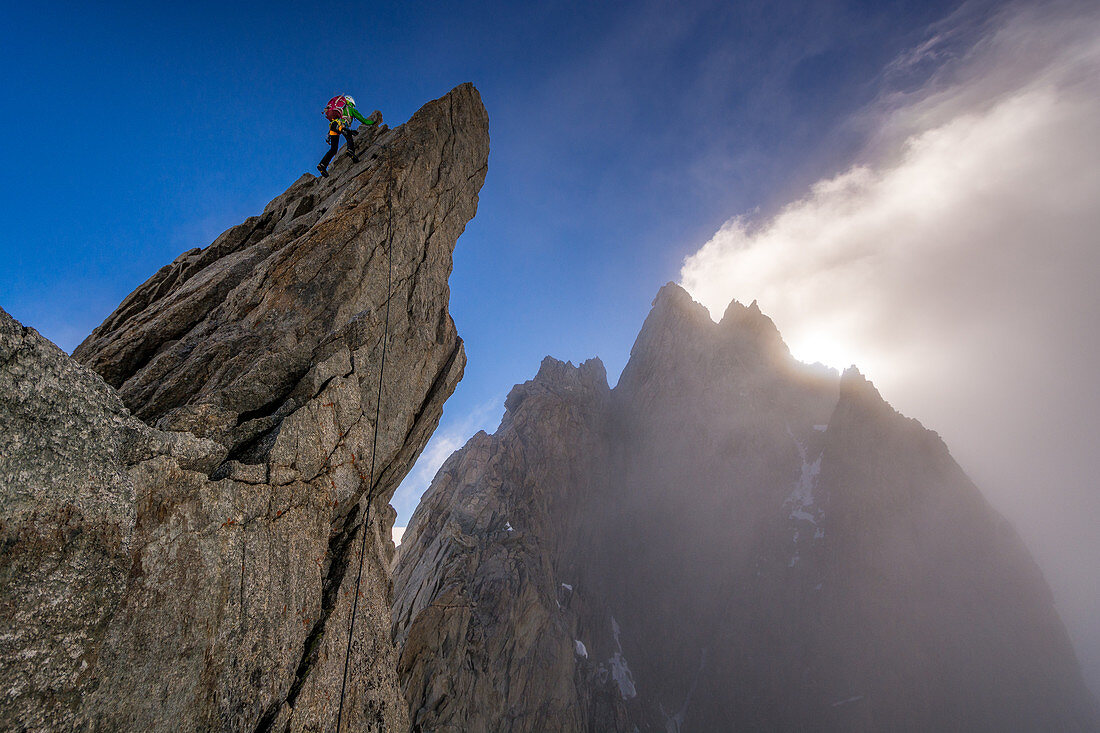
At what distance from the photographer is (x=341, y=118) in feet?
61.3

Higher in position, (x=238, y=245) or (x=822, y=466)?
(x=822, y=466)

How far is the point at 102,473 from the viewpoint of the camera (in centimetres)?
671

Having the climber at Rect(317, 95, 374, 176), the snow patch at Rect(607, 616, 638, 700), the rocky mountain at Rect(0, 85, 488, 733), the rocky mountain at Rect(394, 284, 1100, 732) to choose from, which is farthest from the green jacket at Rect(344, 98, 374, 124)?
the snow patch at Rect(607, 616, 638, 700)

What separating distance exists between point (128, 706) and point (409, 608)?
38.0 metres

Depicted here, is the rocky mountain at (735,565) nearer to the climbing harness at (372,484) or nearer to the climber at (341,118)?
the climbing harness at (372,484)

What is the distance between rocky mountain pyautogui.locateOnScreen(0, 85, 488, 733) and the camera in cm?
599

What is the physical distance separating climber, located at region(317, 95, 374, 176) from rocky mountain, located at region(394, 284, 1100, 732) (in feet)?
123

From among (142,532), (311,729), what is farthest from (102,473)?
(311,729)

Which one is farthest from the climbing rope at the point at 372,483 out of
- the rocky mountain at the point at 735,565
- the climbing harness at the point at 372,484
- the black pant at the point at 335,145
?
the rocky mountain at the point at 735,565

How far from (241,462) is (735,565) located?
312 ft

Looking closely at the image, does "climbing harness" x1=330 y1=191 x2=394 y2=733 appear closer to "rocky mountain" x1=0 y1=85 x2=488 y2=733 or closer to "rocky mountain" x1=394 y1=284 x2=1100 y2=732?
"rocky mountain" x1=0 y1=85 x2=488 y2=733

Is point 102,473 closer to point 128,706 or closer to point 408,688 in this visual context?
point 128,706

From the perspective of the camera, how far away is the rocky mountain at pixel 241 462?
19.6ft

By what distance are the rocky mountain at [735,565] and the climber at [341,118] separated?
37611mm
